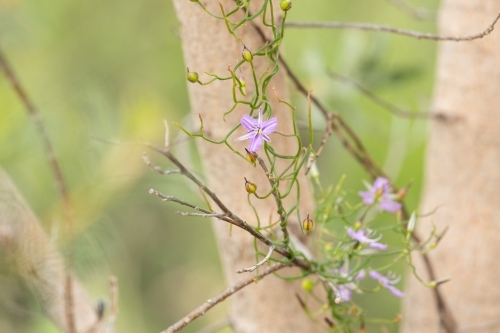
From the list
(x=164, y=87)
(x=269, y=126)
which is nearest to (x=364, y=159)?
(x=269, y=126)

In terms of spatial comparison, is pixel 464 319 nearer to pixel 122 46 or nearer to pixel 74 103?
pixel 74 103

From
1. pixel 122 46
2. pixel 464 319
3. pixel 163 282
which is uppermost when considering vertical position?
pixel 122 46

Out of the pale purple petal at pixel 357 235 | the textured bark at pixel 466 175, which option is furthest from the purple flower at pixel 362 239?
the textured bark at pixel 466 175

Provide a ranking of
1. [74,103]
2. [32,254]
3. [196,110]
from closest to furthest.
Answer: [196,110], [32,254], [74,103]

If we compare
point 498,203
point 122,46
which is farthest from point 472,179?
point 122,46

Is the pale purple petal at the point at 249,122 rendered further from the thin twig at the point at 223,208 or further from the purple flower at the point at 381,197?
the purple flower at the point at 381,197
